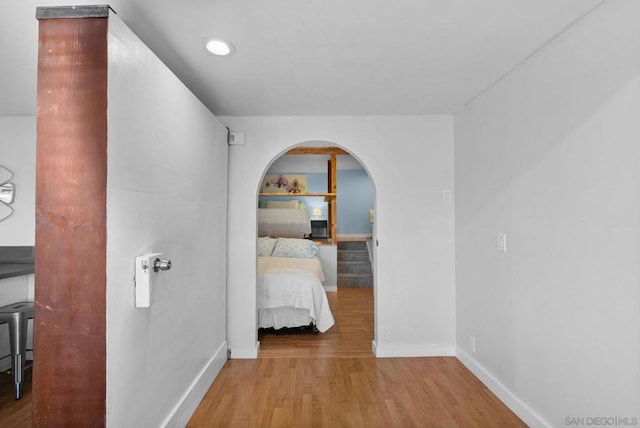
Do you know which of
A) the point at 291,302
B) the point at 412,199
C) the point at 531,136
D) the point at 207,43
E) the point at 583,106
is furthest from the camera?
the point at 291,302

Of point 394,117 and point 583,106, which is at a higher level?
point 394,117

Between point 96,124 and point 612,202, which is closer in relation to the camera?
point 96,124

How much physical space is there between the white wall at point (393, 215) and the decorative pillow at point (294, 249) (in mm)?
2213

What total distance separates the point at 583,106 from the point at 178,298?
93.0 inches

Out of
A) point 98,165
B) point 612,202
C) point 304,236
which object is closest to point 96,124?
point 98,165

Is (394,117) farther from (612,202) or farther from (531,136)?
(612,202)

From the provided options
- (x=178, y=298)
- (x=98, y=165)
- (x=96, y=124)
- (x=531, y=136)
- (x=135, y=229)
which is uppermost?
(x=531, y=136)

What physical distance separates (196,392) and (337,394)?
0.96 metres

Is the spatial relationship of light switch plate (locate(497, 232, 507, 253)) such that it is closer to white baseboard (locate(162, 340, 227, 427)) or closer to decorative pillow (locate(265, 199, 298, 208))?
white baseboard (locate(162, 340, 227, 427))

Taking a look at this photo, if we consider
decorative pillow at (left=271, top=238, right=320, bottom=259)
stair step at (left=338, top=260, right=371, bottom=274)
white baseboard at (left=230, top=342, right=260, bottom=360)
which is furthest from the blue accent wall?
white baseboard at (left=230, top=342, right=260, bottom=360)

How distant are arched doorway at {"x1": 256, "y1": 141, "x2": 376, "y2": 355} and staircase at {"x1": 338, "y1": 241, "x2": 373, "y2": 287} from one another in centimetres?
2

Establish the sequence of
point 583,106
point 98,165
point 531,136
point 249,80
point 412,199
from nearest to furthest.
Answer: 1. point 98,165
2. point 583,106
3. point 531,136
4. point 249,80
5. point 412,199

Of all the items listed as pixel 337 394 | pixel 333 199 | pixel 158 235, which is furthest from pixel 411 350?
pixel 333 199

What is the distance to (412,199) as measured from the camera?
3.06 metres
